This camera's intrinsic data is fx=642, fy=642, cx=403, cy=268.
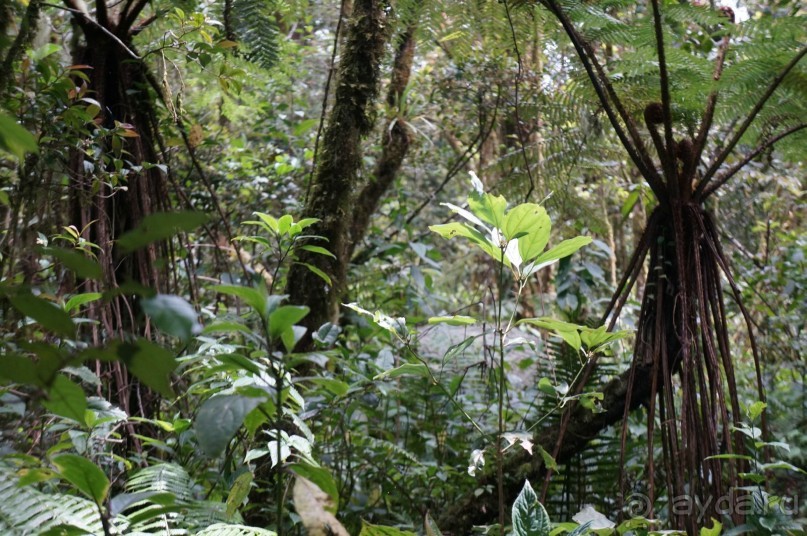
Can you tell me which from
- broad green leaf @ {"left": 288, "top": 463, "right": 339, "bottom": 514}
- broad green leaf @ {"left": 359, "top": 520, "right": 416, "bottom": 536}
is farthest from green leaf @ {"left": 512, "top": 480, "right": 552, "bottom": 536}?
broad green leaf @ {"left": 288, "top": 463, "right": 339, "bottom": 514}

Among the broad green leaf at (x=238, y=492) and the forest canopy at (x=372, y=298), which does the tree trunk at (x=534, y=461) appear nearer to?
the forest canopy at (x=372, y=298)

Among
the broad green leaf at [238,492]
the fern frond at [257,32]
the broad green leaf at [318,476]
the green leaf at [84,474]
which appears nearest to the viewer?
the green leaf at [84,474]

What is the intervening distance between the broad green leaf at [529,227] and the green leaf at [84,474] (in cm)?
72

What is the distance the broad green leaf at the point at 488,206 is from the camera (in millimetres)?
1127

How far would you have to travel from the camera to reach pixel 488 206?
1.13 m

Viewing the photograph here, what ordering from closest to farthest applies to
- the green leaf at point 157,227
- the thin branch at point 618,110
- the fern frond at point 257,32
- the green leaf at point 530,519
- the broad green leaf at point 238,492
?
the green leaf at point 157,227 → the green leaf at point 530,519 → the broad green leaf at point 238,492 → the thin branch at point 618,110 → the fern frond at point 257,32

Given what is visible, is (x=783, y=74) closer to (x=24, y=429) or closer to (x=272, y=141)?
(x=24, y=429)

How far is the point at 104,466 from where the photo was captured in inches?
58.9

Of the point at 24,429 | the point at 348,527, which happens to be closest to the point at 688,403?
the point at 348,527

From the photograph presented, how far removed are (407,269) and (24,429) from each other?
179 centimetres

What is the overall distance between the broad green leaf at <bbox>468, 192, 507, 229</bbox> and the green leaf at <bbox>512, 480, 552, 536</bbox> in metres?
0.48

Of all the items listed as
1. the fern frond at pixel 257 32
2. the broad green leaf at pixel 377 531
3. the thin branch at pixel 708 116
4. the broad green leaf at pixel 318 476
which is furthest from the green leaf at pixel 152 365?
the fern frond at pixel 257 32

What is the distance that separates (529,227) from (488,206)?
81mm

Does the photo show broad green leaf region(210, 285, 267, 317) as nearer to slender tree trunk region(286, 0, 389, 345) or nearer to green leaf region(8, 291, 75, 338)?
green leaf region(8, 291, 75, 338)
